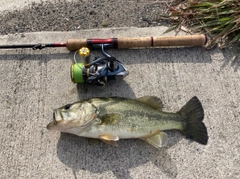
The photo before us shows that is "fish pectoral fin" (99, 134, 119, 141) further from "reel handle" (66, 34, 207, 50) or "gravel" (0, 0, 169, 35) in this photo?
"gravel" (0, 0, 169, 35)

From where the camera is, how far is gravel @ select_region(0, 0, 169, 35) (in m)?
3.71

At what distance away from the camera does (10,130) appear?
299 centimetres

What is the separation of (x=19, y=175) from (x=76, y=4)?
228cm

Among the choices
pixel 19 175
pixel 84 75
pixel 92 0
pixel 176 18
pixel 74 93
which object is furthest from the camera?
pixel 92 0

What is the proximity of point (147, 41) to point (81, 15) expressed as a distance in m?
1.04

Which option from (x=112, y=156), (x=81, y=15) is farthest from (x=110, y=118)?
(x=81, y=15)

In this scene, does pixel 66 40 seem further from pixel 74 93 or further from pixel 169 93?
pixel 169 93

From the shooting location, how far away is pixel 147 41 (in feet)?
10.7

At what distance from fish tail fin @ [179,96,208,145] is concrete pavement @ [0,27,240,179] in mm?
94

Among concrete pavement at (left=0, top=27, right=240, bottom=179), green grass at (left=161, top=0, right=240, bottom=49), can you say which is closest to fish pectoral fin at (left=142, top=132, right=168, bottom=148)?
concrete pavement at (left=0, top=27, right=240, bottom=179)

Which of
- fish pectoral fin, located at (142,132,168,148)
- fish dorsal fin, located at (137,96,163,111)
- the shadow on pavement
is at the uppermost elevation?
fish dorsal fin, located at (137,96,163,111)

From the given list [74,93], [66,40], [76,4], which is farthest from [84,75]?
[76,4]

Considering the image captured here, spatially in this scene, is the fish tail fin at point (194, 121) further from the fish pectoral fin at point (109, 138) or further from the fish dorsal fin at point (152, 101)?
the fish pectoral fin at point (109, 138)

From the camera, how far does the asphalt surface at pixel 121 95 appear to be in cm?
278
